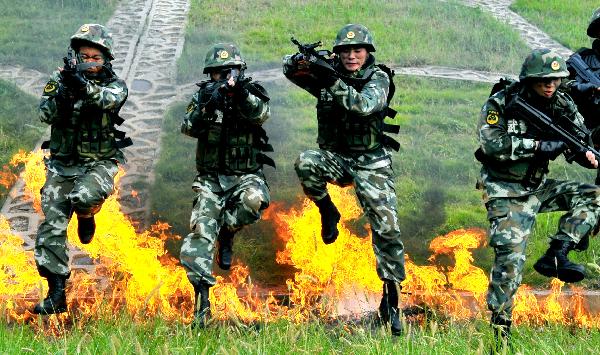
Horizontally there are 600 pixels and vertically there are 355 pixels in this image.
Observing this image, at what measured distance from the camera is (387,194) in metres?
6.79

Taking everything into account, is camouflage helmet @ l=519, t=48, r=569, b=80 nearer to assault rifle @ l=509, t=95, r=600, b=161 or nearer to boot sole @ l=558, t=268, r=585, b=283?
assault rifle @ l=509, t=95, r=600, b=161

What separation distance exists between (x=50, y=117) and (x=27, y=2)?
8.23 meters

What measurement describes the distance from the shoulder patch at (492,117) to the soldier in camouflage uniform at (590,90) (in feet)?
3.41

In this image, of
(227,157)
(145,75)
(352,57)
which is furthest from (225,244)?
(145,75)

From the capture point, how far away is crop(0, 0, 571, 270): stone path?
8742mm

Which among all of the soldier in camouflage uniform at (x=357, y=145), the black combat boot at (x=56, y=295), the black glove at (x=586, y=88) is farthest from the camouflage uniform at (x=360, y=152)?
the black combat boot at (x=56, y=295)

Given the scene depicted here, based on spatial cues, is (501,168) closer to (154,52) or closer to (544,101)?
(544,101)

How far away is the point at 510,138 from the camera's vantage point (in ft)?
20.6

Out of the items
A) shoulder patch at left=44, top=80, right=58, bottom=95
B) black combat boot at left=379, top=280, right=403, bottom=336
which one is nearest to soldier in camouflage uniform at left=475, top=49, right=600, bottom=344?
black combat boot at left=379, top=280, right=403, bottom=336

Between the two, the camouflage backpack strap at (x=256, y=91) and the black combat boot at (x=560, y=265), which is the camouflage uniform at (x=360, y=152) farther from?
the black combat boot at (x=560, y=265)

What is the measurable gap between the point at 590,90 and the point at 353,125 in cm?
216

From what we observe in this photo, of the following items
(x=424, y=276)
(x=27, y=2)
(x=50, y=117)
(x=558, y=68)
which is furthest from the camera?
(x=27, y=2)

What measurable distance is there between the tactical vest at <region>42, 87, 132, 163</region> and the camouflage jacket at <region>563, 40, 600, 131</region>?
13.1 ft

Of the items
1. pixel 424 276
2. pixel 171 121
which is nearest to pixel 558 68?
pixel 424 276
